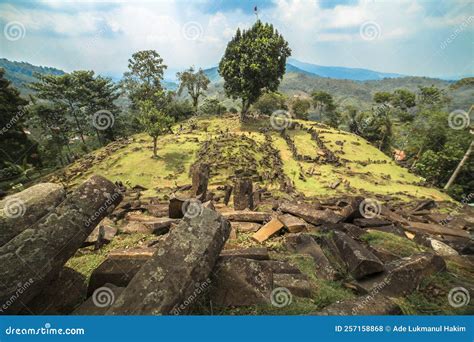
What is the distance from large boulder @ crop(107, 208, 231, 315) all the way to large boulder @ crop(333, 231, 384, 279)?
261cm

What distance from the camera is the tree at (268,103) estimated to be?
51931 millimetres

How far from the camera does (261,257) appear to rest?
4.77 metres

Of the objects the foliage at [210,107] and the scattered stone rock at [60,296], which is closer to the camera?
the scattered stone rock at [60,296]

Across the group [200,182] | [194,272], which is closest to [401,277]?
[194,272]

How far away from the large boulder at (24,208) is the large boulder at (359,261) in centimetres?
535

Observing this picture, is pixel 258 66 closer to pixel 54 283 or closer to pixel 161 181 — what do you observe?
pixel 161 181

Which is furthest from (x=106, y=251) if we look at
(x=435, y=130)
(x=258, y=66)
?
(x=435, y=130)

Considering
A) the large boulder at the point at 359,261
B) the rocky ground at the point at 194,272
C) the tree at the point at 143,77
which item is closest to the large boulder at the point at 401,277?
the rocky ground at the point at 194,272

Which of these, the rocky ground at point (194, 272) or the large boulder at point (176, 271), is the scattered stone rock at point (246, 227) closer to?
the rocky ground at point (194, 272)

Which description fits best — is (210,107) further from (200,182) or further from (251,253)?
(251,253)

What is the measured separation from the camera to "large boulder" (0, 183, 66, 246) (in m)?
3.90

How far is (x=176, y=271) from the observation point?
3.08 metres

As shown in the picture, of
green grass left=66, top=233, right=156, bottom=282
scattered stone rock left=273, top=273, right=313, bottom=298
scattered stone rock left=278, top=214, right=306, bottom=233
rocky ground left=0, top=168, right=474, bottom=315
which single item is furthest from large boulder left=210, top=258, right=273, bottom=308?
scattered stone rock left=278, top=214, right=306, bottom=233

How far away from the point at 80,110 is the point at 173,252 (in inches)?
1469
